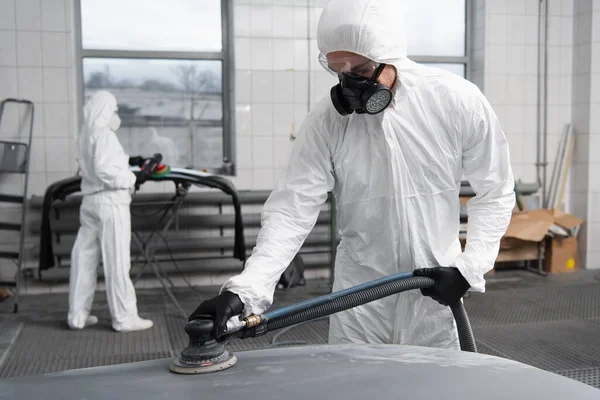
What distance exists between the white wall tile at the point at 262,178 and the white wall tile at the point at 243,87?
1.92ft

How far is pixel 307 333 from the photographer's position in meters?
3.98

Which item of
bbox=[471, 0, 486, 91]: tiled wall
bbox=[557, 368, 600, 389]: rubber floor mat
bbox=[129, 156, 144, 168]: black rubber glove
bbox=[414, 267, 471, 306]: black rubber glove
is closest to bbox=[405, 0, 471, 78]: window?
bbox=[471, 0, 486, 91]: tiled wall


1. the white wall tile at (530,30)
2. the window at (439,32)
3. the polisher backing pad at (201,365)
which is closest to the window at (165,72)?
the window at (439,32)

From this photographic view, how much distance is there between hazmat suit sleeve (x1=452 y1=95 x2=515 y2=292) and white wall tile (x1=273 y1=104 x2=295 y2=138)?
3.74 m

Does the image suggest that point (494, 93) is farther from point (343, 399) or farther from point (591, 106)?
point (343, 399)

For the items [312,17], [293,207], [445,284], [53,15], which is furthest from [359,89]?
[53,15]

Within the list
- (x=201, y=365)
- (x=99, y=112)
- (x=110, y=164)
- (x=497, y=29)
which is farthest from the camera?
(x=497, y=29)

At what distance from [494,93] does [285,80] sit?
1899mm

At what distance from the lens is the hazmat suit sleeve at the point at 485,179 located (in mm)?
1722

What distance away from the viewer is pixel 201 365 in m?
1.19

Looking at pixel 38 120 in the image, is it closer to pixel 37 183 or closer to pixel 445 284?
pixel 37 183

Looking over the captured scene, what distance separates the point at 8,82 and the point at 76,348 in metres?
2.33

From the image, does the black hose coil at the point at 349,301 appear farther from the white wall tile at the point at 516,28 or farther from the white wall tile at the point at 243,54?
the white wall tile at the point at 516,28

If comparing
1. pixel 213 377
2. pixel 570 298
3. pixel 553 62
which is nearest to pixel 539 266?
pixel 570 298
